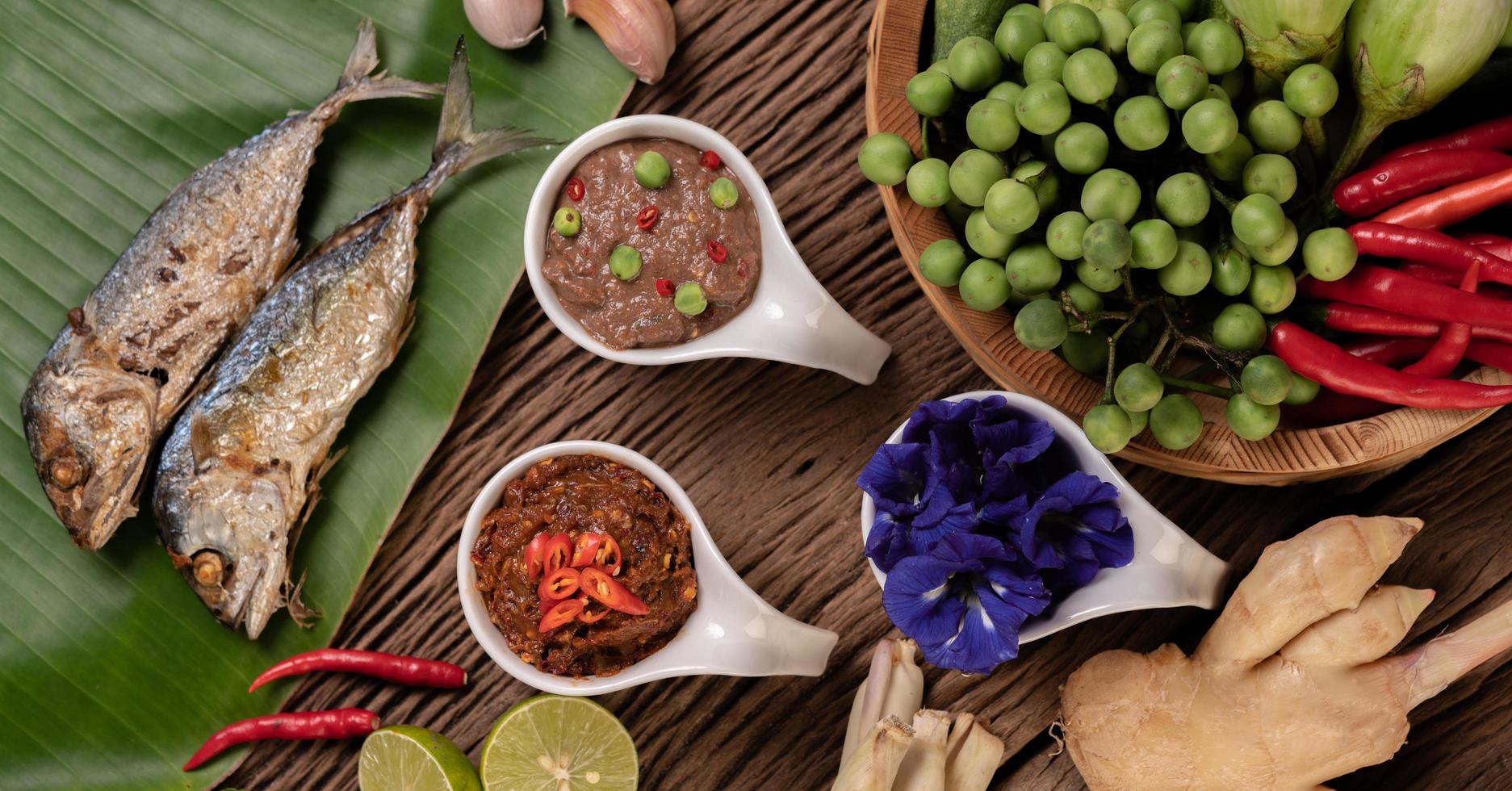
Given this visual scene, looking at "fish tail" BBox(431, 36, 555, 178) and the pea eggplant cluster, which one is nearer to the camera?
the pea eggplant cluster

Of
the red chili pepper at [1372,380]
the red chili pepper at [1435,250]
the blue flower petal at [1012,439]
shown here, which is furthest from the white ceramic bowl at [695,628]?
the red chili pepper at [1435,250]

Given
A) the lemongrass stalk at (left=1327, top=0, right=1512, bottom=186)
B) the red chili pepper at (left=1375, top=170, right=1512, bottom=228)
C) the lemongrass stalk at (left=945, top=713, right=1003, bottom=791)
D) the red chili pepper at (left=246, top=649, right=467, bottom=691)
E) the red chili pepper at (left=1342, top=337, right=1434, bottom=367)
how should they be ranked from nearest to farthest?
1. the lemongrass stalk at (left=1327, top=0, right=1512, bottom=186)
2. the red chili pepper at (left=1375, top=170, right=1512, bottom=228)
3. the red chili pepper at (left=1342, top=337, right=1434, bottom=367)
4. the lemongrass stalk at (left=945, top=713, right=1003, bottom=791)
5. the red chili pepper at (left=246, top=649, right=467, bottom=691)

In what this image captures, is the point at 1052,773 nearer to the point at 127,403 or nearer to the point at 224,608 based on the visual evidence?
the point at 224,608

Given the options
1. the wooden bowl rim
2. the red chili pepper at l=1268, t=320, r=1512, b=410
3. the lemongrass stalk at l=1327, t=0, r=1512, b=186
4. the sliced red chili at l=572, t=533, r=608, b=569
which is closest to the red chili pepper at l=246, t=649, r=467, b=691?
the sliced red chili at l=572, t=533, r=608, b=569

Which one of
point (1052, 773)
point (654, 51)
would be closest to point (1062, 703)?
point (1052, 773)

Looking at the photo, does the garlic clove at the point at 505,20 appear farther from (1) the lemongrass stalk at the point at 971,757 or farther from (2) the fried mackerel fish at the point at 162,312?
(1) the lemongrass stalk at the point at 971,757

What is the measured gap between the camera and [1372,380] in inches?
70.4

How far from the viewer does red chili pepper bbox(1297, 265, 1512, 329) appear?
1762 millimetres

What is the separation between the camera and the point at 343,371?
95.3 inches

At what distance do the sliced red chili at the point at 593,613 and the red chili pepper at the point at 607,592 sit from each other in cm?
4

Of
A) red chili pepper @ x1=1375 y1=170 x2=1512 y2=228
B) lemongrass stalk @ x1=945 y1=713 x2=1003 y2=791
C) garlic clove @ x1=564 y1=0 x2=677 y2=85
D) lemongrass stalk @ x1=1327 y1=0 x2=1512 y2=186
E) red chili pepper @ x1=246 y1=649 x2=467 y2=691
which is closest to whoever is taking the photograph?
lemongrass stalk @ x1=1327 y1=0 x2=1512 y2=186

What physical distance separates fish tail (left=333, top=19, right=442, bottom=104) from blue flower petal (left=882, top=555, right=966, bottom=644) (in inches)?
61.2

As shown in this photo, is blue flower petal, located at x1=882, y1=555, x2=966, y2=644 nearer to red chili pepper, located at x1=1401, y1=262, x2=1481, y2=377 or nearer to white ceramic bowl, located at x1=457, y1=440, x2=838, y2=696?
white ceramic bowl, located at x1=457, y1=440, x2=838, y2=696

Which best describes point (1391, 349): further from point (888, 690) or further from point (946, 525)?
point (888, 690)
